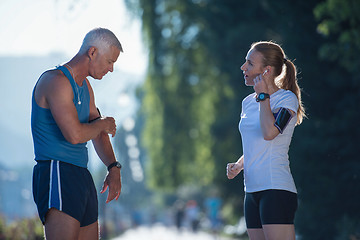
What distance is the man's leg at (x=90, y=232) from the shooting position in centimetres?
383

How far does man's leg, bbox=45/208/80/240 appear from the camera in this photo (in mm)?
3547

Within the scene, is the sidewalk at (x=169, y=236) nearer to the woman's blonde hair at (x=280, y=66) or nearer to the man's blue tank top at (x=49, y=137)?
the woman's blonde hair at (x=280, y=66)

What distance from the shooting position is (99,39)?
380 centimetres

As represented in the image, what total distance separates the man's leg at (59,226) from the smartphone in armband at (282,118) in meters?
1.39

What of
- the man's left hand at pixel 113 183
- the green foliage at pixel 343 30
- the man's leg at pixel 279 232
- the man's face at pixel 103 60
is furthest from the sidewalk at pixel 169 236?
the man's face at pixel 103 60

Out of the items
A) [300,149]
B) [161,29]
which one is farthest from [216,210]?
[300,149]

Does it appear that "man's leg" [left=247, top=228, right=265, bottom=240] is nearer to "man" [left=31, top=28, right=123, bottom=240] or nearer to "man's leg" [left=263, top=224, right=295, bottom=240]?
"man's leg" [left=263, top=224, right=295, bottom=240]

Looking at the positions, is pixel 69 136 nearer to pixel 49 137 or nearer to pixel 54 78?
pixel 49 137

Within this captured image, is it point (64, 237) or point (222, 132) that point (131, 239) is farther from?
point (64, 237)

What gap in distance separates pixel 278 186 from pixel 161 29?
19494 mm

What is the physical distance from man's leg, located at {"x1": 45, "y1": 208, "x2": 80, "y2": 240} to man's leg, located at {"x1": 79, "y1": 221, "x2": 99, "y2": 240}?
0.20m

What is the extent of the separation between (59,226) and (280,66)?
1830 mm

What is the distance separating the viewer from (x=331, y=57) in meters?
12.0

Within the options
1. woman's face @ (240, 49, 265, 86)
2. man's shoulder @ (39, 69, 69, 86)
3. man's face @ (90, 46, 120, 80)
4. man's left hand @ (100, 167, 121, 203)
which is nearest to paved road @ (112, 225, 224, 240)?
man's left hand @ (100, 167, 121, 203)
